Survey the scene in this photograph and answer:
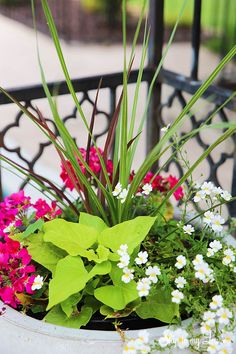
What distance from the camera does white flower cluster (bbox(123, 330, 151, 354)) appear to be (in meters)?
0.94

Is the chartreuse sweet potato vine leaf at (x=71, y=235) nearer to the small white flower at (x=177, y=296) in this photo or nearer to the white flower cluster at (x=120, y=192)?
the white flower cluster at (x=120, y=192)

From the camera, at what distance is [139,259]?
1053 millimetres

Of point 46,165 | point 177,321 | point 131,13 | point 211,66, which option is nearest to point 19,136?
point 46,165

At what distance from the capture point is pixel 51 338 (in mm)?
1008

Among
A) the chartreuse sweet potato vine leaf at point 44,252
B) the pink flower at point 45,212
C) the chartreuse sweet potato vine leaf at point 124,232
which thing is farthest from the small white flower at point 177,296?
the pink flower at point 45,212

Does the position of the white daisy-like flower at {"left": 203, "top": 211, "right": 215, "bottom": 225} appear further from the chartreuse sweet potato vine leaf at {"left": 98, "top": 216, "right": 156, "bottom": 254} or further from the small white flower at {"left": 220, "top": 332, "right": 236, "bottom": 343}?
the small white flower at {"left": 220, "top": 332, "right": 236, "bottom": 343}

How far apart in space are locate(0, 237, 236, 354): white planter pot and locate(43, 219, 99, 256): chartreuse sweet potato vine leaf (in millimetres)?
140

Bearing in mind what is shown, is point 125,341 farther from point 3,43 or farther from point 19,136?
point 3,43

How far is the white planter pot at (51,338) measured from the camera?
994 millimetres

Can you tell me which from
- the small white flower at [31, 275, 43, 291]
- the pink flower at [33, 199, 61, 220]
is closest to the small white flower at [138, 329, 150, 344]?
the small white flower at [31, 275, 43, 291]

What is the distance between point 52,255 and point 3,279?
0.32 ft

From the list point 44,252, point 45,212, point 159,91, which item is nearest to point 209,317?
point 44,252

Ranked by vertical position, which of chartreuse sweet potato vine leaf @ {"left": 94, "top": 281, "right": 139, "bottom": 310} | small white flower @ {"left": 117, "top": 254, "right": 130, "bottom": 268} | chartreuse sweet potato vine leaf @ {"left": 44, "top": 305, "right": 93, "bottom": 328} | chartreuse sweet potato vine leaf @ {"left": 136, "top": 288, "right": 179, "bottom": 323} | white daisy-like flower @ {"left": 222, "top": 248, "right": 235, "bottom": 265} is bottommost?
chartreuse sweet potato vine leaf @ {"left": 44, "top": 305, "right": 93, "bottom": 328}

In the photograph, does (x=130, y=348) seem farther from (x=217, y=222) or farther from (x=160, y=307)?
(x=217, y=222)
